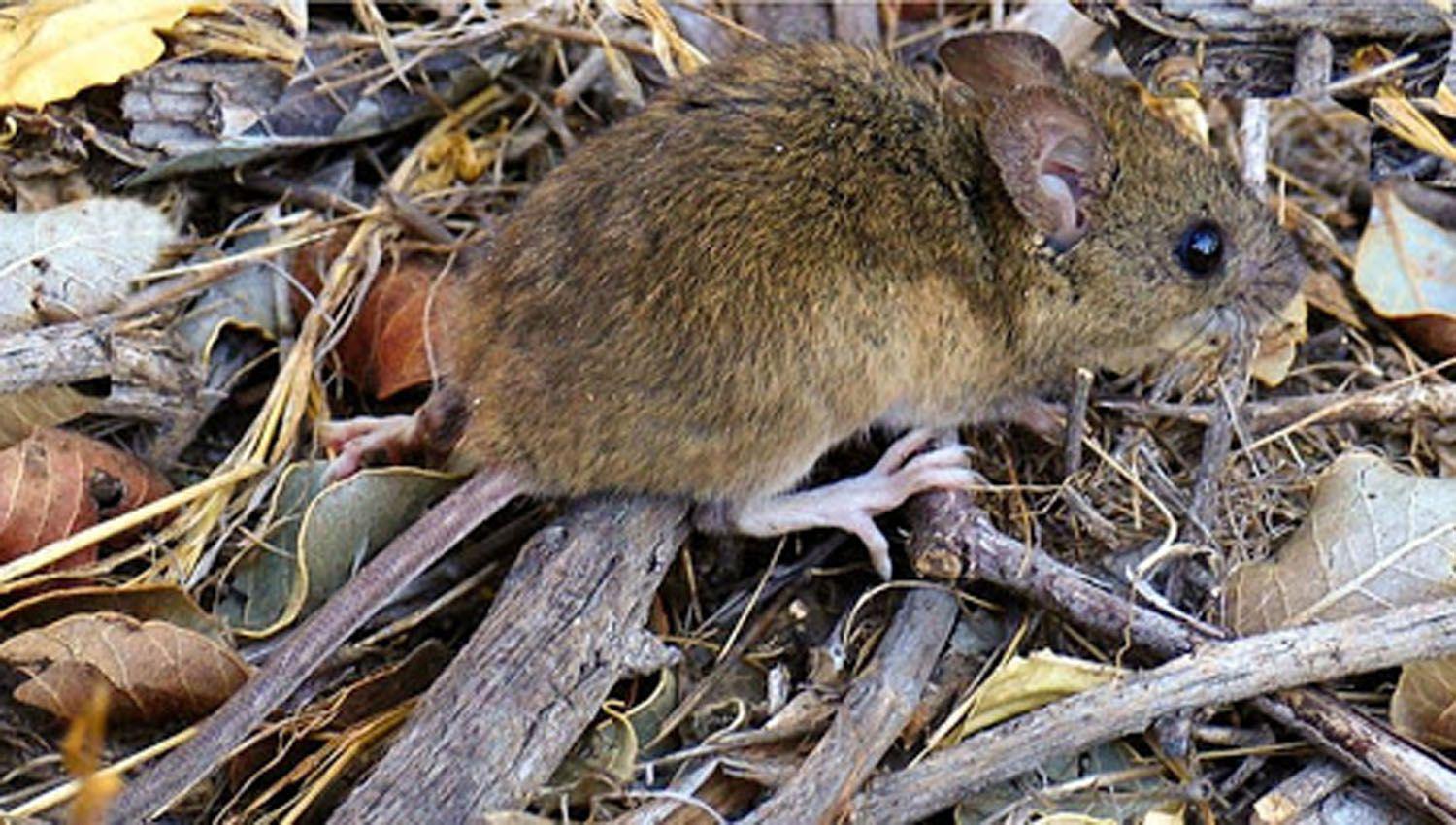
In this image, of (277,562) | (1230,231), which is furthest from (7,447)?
(1230,231)

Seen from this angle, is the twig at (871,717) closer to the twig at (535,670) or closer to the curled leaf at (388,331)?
the twig at (535,670)

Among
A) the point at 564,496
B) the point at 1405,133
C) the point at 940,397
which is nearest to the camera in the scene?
the point at 564,496

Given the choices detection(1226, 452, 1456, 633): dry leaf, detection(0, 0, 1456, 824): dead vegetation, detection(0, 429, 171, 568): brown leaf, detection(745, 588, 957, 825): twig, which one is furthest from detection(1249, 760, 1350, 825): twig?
detection(0, 429, 171, 568): brown leaf

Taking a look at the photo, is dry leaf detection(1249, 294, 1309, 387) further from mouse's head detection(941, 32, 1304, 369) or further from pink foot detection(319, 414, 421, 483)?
pink foot detection(319, 414, 421, 483)

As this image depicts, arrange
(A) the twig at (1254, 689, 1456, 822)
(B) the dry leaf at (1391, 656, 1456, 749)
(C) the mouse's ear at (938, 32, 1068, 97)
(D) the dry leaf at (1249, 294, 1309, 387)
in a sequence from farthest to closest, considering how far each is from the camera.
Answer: (D) the dry leaf at (1249, 294, 1309, 387) → (C) the mouse's ear at (938, 32, 1068, 97) → (B) the dry leaf at (1391, 656, 1456, 749) → (A) the twig at (1254, 689, 1456, 822)

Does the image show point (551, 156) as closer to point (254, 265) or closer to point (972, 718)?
point (254, 265)

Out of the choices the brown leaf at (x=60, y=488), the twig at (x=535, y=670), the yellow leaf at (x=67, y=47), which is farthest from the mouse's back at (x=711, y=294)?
the yellow leaf at (x=67, y=47)
